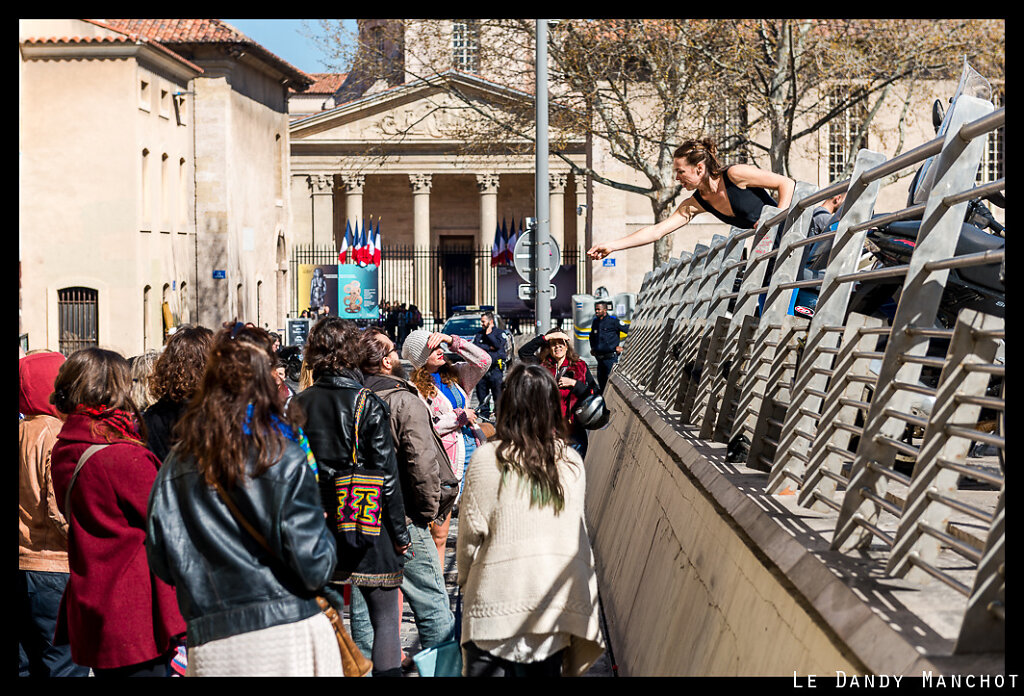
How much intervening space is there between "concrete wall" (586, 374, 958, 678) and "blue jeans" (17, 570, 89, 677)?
2643mm

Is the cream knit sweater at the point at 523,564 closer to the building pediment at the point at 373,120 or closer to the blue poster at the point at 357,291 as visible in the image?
the blue poster at the point at 357,291

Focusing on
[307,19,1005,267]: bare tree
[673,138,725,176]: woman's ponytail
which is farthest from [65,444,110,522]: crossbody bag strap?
[307,19,1005,267]: bare tree

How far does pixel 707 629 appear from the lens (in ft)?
14.8

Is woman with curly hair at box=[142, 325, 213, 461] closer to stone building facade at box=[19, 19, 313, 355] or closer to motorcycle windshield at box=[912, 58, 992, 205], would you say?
motorcycle windshield at box=[912, 58, 992, 205]

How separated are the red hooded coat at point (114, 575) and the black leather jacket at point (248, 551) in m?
0.99

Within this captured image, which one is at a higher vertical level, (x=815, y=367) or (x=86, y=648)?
(x=815, y=367)

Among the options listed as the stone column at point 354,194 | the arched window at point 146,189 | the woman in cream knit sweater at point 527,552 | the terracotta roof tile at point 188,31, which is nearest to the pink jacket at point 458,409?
the woman in cream knit sweater at point 527,552

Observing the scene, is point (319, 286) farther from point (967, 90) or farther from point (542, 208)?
point (967, 90)

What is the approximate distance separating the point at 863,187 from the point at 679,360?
4.70m

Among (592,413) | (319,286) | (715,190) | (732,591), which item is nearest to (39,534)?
(732,591)

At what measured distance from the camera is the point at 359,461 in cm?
579
